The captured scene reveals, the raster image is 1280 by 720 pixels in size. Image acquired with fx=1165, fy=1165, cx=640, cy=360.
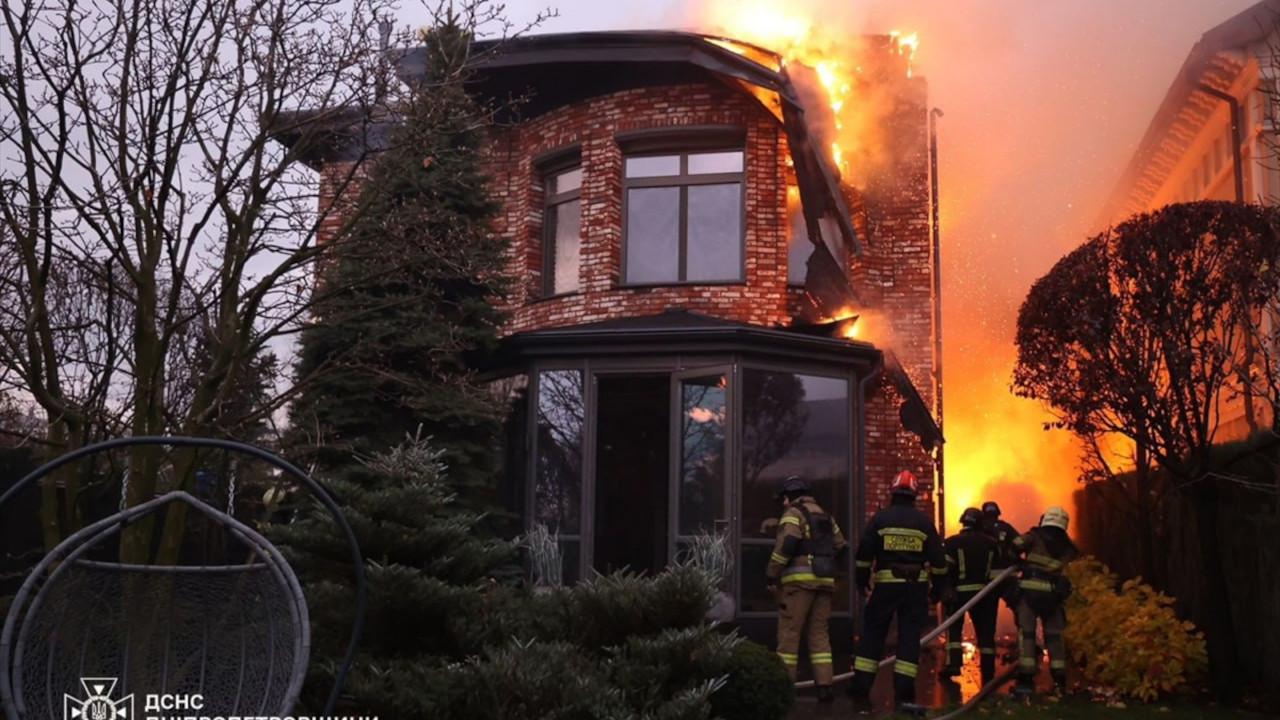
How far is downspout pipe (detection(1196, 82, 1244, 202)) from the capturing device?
17766 millimetres

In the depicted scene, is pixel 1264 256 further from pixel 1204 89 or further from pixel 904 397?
pixel 1204 89

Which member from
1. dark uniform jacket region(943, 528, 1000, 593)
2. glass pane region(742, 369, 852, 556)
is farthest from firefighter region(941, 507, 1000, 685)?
glass pane region(742, 369, 852, 556)

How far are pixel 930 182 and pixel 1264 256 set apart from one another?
6436 mm

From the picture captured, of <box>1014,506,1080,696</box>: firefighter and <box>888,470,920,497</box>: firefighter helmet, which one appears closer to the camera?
<box>888,470,920,497</box>: firefighter helmet

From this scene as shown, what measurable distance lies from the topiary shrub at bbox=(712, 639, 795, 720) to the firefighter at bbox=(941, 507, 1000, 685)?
4598mm

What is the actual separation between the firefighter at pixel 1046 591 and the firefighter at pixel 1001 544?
0.57 meters

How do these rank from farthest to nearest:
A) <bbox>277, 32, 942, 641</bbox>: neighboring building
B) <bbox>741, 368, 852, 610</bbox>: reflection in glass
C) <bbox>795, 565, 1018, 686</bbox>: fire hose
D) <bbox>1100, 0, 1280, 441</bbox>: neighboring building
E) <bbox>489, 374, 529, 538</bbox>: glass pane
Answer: <bbox>1100, 0, 1280, 441</bbox>: neighboring building
<bbox>489, 374, 529, 538</bbox>: glass pane
<bbox>277, 32, 942, 641</bbox>: neighboring building
<bbox>741, 368, 852, 610</bbox>: reflection in glass
<bbox>795, 565, 1018, 686</bbox>: fire hose

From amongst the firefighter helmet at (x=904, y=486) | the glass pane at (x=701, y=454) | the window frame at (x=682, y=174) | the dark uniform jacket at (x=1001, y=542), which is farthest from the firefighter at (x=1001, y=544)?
the window frame at (x=682, y=174)

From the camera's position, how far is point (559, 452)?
1406 centimetres

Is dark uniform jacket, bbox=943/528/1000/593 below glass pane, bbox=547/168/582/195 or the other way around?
below

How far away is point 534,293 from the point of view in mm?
16453

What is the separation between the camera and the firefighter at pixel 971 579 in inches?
451

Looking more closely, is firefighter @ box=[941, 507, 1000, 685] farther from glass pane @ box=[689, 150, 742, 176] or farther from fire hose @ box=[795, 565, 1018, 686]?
glass pane @ box=[689, 150, 742, 176]

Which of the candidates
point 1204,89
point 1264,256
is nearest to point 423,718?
point 1264,256
